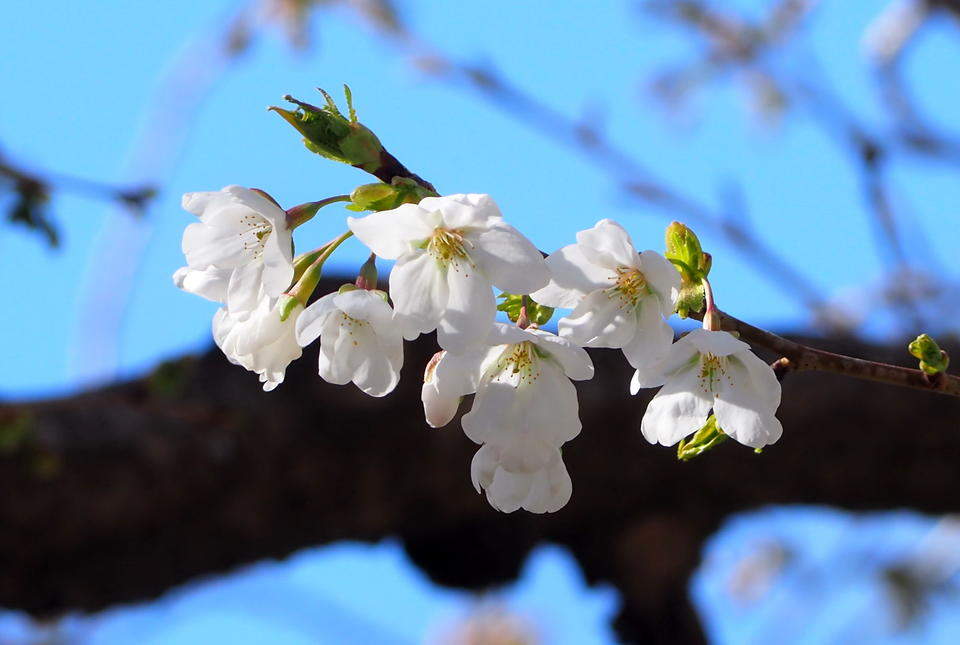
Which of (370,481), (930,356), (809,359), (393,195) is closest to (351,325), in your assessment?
(393,195)

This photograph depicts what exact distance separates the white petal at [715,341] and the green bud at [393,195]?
8.5 inches

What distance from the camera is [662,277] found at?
75cm

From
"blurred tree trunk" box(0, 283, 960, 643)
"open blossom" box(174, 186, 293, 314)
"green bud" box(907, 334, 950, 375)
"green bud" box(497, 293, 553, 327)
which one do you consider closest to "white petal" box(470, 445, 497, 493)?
"green bud" box(497, 293, 553, 327)

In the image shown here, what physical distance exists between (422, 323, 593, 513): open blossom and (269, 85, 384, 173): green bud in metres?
0.16

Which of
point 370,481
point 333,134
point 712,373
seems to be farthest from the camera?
point 370,481

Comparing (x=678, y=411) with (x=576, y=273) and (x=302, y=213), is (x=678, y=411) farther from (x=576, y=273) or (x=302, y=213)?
(x=302, y=213)

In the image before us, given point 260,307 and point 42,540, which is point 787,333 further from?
point 260,307

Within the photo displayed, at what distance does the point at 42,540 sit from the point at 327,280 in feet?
2.87

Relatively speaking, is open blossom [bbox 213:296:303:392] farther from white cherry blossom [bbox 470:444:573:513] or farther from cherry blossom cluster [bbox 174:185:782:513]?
white cherry blossom [bbox 470:444:573:513]

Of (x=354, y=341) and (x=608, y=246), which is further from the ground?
(x=608, y=246)

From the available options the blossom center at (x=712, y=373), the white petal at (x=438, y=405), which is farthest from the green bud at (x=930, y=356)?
the white petal at (x=438, y=405)

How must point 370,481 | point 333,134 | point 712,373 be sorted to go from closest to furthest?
point 333,134, point 712,373, point 370,481

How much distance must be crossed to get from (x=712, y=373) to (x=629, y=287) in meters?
0.10

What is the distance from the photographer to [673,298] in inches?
29.6
